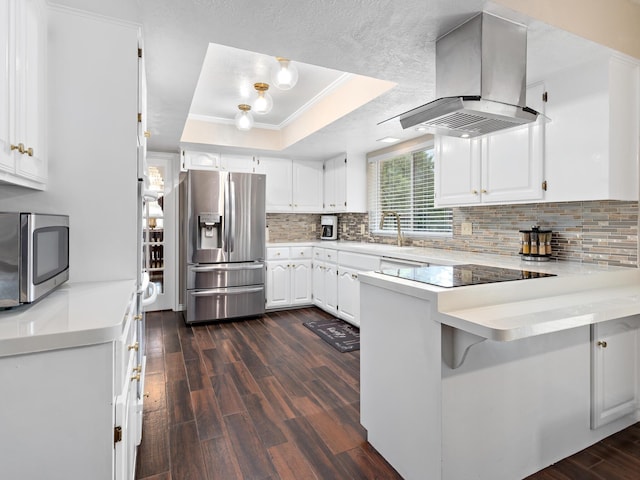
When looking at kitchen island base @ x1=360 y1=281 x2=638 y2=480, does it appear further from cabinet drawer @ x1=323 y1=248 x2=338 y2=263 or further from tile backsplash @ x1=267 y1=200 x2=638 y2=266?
cabinet drawer @ x1=323 y1=248 x2=338 y2=263

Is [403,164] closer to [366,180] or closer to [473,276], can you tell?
[366,180]

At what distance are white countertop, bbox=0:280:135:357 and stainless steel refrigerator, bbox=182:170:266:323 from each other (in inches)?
108

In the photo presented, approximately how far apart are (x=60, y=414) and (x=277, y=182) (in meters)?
4.23

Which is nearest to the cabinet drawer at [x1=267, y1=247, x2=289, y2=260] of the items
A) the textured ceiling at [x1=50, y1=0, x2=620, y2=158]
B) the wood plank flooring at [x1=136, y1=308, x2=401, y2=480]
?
the wood plank flooring at [x1=136, y1=308, x2=401, y2=480]

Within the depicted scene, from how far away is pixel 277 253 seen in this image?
4645mm

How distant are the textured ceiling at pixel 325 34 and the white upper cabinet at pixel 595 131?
0.58ft

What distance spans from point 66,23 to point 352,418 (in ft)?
8.34

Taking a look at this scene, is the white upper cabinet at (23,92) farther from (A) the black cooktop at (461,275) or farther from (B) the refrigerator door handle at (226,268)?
(B) the refrigerator door handle at (226,268)

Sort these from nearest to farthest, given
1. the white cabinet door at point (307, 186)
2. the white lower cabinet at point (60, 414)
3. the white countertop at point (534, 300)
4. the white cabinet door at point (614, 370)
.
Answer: the white lower cabinet at point (60, 414), the white countertop at point (534, 300), the white cabinet door at point (614, 370), the white cabinet door at point (307, 186)

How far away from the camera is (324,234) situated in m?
5.38

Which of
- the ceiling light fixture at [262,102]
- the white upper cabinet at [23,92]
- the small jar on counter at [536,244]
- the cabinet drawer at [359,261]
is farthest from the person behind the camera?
the cabinet drawer at [359,261]

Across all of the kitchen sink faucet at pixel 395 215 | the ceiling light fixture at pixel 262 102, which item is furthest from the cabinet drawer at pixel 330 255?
the ceiling light fixture at pixel 262 102

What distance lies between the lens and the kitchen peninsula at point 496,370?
1447 mm

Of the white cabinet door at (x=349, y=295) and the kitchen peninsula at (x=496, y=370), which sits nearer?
the kitchen peninsula at (x=496, y=370)
